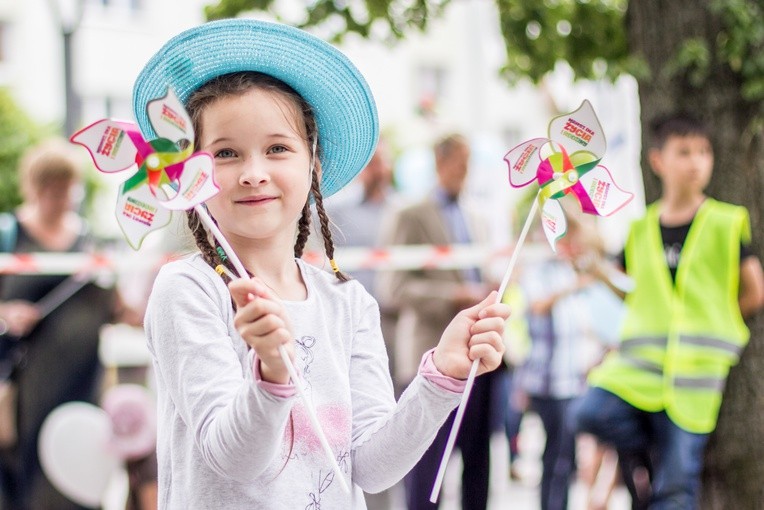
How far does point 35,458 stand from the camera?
564 centimetres

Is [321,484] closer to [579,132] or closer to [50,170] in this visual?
[579,132]

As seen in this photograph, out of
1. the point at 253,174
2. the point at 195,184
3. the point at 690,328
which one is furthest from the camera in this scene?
the point at 690,328

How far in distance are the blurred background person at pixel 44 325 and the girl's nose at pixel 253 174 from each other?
361cm

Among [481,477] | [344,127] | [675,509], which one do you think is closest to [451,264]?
[481,477]

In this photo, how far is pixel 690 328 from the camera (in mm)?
4648

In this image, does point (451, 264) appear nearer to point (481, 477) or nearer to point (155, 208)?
point (481, 477)

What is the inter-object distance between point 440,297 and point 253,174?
3572 millimetres

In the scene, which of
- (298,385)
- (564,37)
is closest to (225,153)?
(298,385)

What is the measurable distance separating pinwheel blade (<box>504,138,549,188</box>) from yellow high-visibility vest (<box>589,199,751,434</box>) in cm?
228

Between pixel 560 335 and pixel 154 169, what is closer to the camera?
pixel 154 169

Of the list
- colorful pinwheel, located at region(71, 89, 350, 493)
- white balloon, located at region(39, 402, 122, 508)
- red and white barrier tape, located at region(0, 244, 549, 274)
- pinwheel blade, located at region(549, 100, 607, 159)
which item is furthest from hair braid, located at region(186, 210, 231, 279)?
white balloon, located at region(39, 402, 122, 508)

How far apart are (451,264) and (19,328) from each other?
201 centimetres

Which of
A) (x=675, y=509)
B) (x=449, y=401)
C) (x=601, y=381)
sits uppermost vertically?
(x=449, y=401)

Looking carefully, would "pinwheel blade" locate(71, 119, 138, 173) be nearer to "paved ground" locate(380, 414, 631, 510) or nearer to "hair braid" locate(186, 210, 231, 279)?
"hair braid" locate(186, 210, 231, 279)
